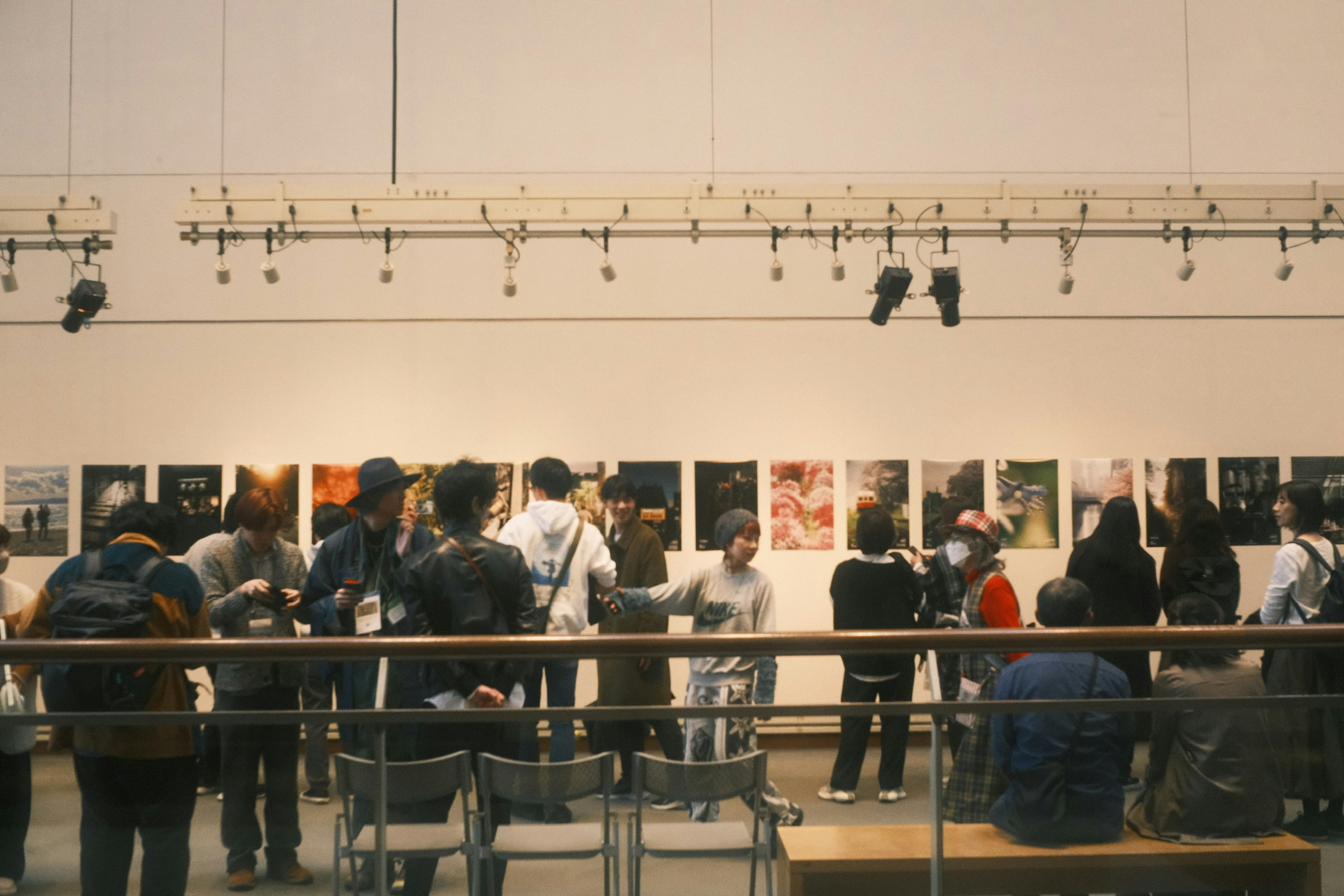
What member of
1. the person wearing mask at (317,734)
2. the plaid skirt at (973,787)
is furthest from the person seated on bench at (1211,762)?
the person wearing mask at (317,734)

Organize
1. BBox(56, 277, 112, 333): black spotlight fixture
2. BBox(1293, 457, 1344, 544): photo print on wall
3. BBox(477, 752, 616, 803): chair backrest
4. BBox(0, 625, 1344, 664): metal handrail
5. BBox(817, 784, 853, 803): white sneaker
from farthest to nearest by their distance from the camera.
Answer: BBox(1293, 457, 1344, 544): photo print on wall, BBox(56, 277, 112, 333): black spotlight fixture, BBox(477, 752, 616, 803): chair backrest, BBox(817, 784, 853, 803): white sneaker, BBox(0, 625, 1344, 664): metal handrail

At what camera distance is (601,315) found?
24.0 feet

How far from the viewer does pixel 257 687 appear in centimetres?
404

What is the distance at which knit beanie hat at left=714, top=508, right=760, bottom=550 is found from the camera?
4453 mm

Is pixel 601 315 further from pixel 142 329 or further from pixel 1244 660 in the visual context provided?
pixel 1244 660

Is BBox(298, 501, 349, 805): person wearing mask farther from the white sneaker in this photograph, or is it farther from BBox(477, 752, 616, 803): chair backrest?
the white sneaker

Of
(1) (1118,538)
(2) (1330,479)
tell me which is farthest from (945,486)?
(2) (1330,479)

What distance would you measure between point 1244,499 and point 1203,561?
155 centimetres

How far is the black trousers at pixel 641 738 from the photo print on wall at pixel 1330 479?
6802mm

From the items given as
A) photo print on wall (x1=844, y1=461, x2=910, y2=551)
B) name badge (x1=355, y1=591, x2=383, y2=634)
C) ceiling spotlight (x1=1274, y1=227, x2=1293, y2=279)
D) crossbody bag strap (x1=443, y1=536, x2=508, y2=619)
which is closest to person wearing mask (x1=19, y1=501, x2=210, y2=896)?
name badge (x1=355, y1=591, x2=383, y2=634)

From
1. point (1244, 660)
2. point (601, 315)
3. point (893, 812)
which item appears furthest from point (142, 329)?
point (1244, 660)

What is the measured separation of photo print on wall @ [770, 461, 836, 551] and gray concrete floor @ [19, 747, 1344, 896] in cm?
436

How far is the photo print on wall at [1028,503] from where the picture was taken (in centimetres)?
734

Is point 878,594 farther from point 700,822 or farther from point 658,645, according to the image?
point 658,645
